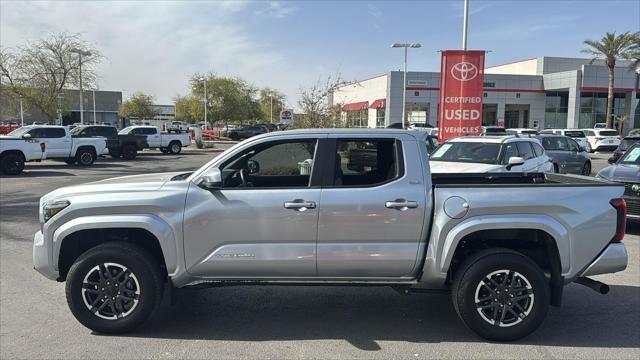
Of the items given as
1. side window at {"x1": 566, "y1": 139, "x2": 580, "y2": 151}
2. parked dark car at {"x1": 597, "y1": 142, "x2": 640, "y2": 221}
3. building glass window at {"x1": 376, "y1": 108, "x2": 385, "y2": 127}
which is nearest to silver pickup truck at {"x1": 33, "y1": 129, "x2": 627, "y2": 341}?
parked dark car at {"x1": 597, "y1": 142, "x2": 640, "y2": 221}

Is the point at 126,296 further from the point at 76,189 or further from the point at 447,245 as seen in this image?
the point at 447,245

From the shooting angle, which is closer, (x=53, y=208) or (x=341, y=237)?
(x=341, y=237)

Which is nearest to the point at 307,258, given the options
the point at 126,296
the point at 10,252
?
the point at 126,296

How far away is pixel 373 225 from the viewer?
4.26 meters

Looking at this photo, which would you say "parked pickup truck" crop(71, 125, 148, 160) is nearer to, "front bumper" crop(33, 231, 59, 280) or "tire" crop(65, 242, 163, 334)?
"front bumper" crop(33, 231, 59, 280)

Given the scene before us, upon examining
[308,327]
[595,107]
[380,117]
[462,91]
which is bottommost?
[308,327]

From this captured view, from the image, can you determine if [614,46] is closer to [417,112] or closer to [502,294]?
[417,112]

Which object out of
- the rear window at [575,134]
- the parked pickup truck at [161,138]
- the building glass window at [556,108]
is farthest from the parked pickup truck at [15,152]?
the building glass window at [556,108]

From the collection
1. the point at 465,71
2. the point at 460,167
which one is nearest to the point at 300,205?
the point at 460,167

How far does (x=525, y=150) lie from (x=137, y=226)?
971 centimetres

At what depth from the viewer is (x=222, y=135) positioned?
59562 millimetres

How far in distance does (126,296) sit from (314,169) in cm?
199

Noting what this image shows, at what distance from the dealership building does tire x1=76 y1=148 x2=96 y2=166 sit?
1382 inches

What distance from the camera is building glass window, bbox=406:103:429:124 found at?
57.8 meters
